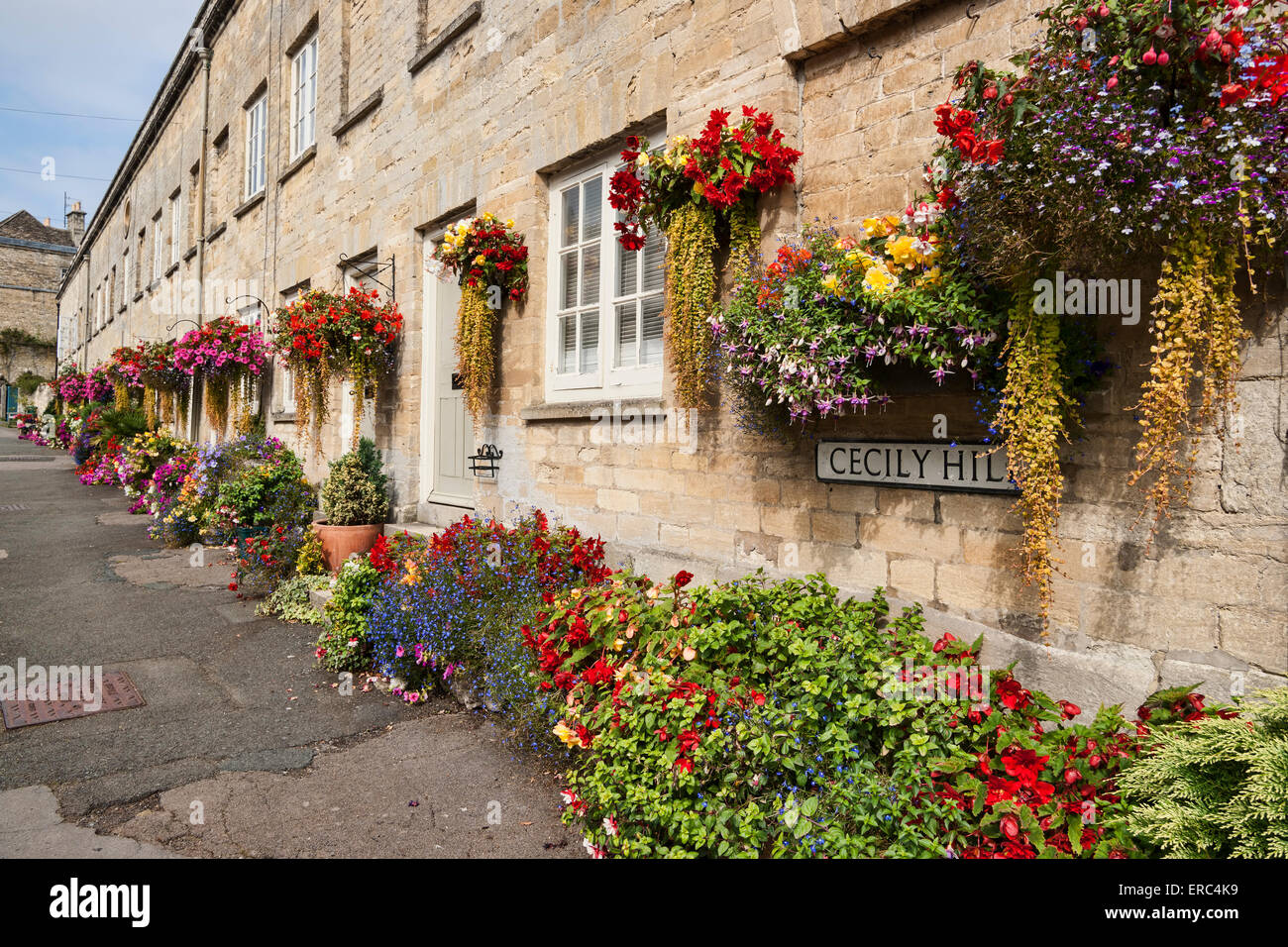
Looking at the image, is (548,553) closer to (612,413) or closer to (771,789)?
(612,413)

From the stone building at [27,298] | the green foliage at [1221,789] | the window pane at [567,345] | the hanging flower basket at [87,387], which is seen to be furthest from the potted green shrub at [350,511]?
the stone building at [27,298]

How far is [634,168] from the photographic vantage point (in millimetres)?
4828

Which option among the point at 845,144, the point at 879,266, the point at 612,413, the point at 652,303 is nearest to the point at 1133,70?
the point at 879,266

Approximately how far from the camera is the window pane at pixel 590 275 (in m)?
5.98

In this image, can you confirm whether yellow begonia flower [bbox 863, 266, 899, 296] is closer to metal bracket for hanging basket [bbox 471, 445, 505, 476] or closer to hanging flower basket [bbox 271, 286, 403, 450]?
metal bracket for hanging basket [bbox 471, 445, 505, 476]

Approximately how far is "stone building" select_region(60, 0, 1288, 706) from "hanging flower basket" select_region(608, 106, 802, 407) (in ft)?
0.61

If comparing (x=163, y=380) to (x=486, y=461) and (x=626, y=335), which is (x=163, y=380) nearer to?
(x=486, y=461)

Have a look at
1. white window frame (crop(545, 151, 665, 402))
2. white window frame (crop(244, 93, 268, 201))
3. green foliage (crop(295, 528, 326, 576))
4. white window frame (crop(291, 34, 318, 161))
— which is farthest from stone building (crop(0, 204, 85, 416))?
white window frame (crop(545, 151, 665, 402))

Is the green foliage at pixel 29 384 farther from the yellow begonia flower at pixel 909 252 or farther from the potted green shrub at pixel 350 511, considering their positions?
the yellow begonia flower at pixel 909 252

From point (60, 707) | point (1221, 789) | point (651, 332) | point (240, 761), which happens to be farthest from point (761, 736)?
point (60, 707)

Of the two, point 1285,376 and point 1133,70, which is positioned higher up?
point 1133,70

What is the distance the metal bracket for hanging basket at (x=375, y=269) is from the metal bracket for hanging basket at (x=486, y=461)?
7.78ft

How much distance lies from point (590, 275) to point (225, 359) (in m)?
7.15
